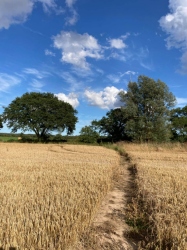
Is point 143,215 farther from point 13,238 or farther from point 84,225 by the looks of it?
point 13,238

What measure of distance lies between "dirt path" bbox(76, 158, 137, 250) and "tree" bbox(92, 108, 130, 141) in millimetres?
41574

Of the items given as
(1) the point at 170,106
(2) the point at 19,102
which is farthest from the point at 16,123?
(1) the point at 170,106

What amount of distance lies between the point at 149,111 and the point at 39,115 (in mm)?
22054

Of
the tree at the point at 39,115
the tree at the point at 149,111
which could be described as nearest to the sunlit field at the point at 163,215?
the tree at the point at 149,111

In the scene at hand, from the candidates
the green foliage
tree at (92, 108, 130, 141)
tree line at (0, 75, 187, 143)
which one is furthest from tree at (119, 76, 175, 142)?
the green foliage

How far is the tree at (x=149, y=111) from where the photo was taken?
125 ft

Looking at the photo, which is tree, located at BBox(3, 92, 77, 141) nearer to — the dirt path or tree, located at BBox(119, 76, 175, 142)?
tree, located at BBox(119, 76, 175, 142)

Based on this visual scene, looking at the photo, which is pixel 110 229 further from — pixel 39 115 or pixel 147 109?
pixel 39 115

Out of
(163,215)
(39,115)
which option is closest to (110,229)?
(163,215)

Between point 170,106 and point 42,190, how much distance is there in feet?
122

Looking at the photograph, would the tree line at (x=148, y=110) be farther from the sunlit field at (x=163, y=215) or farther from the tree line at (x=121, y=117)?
the sunlit field at (x=163, y=215)

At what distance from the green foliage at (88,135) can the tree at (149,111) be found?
10.7 m

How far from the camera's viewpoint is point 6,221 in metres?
3.83

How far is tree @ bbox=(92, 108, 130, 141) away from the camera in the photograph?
4784 centimetres
